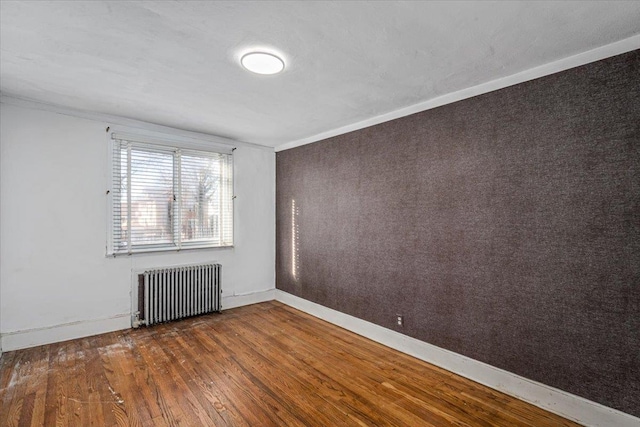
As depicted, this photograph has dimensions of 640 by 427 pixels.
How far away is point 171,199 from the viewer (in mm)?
4051

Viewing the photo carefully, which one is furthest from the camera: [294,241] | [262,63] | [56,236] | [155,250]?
[294,241]

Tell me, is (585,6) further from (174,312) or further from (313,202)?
(174,312)

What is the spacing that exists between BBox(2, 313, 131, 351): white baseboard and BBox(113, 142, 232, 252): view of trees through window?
85 cm

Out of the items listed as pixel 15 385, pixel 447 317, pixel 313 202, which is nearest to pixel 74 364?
pixel 15 385

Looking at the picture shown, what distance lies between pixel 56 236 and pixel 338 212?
3.18 m

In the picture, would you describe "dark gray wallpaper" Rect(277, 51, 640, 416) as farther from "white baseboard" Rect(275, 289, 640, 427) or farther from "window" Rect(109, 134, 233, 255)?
"window" Rect(109, 134, 233, 255)

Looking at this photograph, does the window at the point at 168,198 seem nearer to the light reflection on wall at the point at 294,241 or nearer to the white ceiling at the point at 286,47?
the white ceiling at the point at 286,47

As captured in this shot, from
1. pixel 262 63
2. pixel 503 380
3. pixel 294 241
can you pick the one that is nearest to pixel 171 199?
pixel 294 241

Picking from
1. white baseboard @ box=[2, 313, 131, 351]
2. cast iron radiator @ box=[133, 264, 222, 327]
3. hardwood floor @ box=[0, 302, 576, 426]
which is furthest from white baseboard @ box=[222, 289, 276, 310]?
white baseboard @ box=[2, 313, 131, 351]

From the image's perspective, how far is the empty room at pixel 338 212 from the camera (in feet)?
6.39

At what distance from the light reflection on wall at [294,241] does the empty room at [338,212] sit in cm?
28

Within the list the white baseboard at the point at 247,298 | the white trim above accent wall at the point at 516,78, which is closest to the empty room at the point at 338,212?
the white trim above accent wall at the point at 516,78

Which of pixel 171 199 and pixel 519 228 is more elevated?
pixel 171 199

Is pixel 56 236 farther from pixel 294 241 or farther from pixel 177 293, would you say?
pixel 294 241
